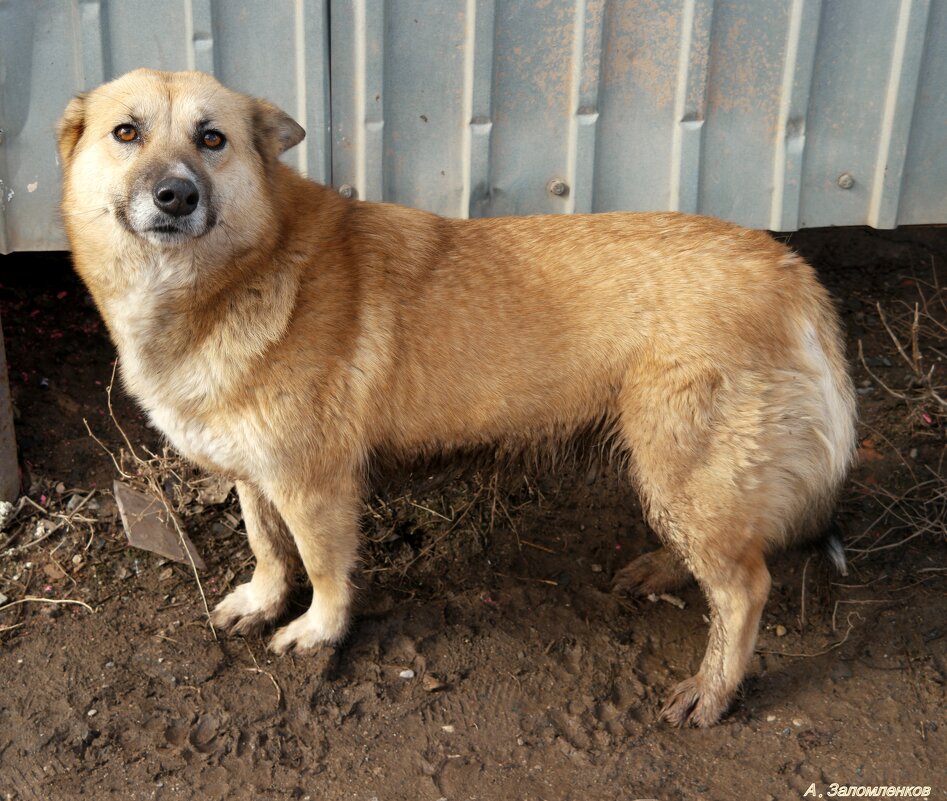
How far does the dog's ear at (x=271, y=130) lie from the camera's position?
3057 mm

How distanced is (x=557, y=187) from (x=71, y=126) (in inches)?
77.5

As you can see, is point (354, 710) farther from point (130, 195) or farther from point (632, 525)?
point (130, 195)

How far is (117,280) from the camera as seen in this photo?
2.92 metres

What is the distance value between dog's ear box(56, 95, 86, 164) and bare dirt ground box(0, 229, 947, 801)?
1565mm

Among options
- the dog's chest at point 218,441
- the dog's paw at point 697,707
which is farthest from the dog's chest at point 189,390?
the dog's paw at point 697,707

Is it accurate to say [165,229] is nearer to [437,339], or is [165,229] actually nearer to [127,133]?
[127,133]

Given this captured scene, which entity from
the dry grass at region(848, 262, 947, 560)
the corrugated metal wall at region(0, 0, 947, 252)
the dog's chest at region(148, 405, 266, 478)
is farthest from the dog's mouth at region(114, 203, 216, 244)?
the dry grass at region(848, 262, 947, 560)

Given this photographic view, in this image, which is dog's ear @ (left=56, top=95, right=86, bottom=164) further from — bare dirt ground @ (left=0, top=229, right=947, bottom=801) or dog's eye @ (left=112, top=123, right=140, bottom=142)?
bare dirt ground @ (left=0, top=229, right=947, bottom=801)

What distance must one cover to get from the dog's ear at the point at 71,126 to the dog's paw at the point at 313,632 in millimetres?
1800

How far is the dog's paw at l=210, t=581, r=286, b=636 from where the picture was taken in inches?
141

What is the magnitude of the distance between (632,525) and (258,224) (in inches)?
90.0

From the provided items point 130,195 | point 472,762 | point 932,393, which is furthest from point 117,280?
point 932,393

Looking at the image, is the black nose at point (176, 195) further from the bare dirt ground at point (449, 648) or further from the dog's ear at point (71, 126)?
the bare dirt ground at point (449, 648)

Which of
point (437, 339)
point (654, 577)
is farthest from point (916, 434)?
point (437, 339)
